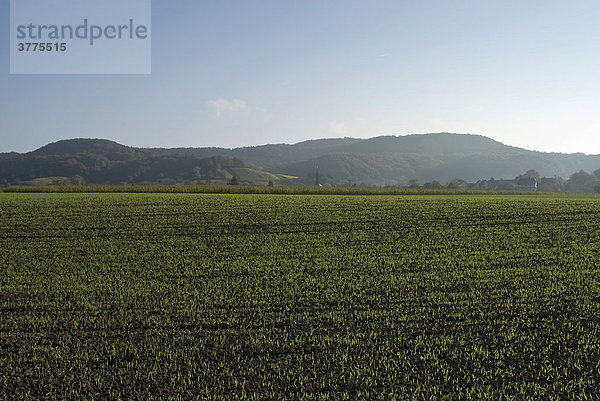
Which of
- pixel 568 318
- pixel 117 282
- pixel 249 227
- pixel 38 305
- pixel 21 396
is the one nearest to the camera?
pixel 21 396

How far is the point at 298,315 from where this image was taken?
474 inches

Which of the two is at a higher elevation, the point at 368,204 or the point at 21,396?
the point at 368,204

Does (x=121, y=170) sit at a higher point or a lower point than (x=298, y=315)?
higher

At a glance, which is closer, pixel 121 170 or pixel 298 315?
pixel 298 315

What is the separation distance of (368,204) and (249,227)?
14636 mm

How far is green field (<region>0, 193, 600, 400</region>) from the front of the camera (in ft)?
27.8

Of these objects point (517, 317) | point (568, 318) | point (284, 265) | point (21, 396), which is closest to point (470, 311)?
point (517, 317)

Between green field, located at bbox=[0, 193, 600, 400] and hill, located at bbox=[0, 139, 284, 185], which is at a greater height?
hill, located at bbox=[0, 139, 284, 185]

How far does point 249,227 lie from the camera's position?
2788 centimetres

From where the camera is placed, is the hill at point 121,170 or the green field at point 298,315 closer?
the green field at point 298,315

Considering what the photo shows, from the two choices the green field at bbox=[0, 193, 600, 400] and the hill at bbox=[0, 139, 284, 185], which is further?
the hill at bbox=[0, 139, 284, 185]

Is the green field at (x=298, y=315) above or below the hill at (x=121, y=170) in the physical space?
below

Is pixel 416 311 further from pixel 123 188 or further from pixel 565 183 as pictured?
pixel 565 183

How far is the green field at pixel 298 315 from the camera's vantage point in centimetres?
848
